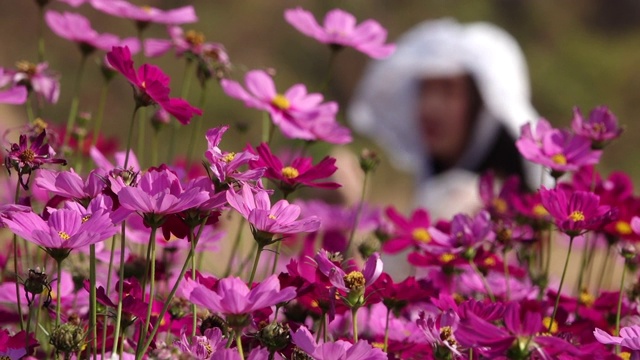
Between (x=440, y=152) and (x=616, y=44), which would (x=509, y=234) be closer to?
(x=440, y=152)

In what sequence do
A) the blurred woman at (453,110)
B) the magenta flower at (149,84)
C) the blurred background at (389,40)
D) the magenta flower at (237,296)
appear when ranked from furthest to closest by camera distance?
the blurred background at (389,40)
the blurred woman at (453,110)
the magenta flower at (149,84)
the magenta flower at (237,296)

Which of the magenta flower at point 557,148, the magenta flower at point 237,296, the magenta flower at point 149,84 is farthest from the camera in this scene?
the magenta flower at point 557,148

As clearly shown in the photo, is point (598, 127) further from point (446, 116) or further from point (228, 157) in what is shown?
point (446, 116)

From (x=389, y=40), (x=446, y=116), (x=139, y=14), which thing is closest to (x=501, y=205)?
(x=139, y=14)

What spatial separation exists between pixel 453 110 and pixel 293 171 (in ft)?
7.32

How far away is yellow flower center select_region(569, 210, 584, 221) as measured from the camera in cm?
57

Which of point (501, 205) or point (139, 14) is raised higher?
point (139, 14)

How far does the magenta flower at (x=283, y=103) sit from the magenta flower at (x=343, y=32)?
60 mm

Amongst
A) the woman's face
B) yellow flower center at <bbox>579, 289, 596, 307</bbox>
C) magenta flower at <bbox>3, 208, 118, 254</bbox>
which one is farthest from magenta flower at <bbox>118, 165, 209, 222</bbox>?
the woman's face

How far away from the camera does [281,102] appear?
30.8 inches

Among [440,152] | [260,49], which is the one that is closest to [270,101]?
[440,152]

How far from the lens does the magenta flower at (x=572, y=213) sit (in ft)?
1.86

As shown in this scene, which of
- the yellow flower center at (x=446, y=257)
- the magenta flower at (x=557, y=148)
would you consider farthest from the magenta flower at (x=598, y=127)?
the yellow flower center at (x=446, y=257)

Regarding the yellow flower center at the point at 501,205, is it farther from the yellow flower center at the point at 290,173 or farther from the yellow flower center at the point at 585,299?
the yellow flower center at the point at 290,173
